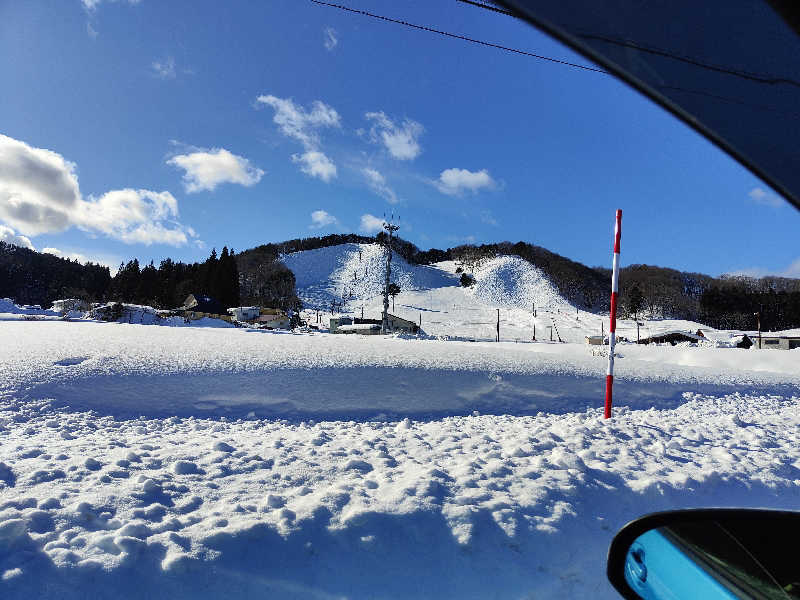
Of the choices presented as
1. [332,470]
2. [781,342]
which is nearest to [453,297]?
[781,342]

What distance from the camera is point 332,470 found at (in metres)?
2.87

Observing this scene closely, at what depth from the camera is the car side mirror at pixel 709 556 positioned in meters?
1.05

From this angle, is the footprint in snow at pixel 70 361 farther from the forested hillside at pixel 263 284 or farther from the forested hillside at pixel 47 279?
the forested hillside at pixel 47 279

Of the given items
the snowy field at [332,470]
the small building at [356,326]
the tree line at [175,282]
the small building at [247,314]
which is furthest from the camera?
the tree line at [175,282]

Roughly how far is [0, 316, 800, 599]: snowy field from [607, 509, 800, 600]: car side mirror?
2.74 feet

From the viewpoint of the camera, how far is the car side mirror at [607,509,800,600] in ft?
3.44

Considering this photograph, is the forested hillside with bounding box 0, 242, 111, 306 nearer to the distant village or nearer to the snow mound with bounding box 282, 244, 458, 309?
the snow mound with bounding box 282, 244, 458, 309

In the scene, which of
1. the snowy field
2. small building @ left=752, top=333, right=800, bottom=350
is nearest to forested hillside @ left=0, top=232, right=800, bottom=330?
small building @ left=752, top=333, right=800, bottom=350

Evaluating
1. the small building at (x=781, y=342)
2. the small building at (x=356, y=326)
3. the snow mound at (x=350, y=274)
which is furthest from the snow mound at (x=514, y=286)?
the small building at (x=356, y=326)

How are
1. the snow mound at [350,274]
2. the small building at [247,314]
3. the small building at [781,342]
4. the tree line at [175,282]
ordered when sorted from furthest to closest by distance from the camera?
the snow mound at [350,274], the tree line at [175,282], the small building at [247,314], the small building at [781,342]

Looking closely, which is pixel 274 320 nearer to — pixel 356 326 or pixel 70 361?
pixel 356 326

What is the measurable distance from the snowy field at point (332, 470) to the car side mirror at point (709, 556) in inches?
32.9

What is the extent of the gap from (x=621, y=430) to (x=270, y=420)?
3620mm

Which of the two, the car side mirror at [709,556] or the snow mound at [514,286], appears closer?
the car side mirror at [709,556]
